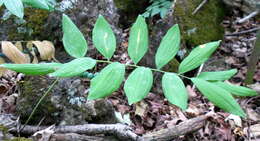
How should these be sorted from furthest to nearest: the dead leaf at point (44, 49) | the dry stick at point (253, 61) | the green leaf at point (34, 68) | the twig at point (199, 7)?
the twig at point (199, 7), the dry stick at point (253, 61), the dead leaf at point (44, 49), the green leaf at point (34, 68)

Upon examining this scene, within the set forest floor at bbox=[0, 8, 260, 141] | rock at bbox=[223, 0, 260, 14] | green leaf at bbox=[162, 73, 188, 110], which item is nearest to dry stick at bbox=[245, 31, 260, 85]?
forest floor at bbox=[0, 8, 260, 141]

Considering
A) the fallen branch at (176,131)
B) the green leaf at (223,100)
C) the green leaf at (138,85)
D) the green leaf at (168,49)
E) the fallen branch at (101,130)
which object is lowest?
the fallen branch at (176,131)

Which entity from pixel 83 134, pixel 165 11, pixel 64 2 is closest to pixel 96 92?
pixel 83 134

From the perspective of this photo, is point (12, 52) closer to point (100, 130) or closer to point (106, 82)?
point (100, 130)

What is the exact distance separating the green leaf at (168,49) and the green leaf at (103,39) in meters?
0.13

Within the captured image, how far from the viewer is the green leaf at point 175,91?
2.53ft

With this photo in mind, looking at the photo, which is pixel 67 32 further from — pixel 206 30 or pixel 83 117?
pixel 206 30

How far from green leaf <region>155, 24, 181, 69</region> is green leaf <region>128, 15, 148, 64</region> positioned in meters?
0.05

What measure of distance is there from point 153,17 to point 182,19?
0.93ft

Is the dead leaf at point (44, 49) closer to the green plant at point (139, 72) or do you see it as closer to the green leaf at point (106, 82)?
the green plant at point (139, 72)

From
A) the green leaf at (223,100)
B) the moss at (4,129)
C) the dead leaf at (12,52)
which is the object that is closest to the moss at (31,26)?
the dead leaf at (12,52)

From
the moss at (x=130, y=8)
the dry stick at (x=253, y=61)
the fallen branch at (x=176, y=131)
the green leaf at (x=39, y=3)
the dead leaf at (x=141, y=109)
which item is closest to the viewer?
the green leaf at (x=39, y=3)

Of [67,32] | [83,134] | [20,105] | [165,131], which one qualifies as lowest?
[165,131]

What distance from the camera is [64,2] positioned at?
2.14 metres
